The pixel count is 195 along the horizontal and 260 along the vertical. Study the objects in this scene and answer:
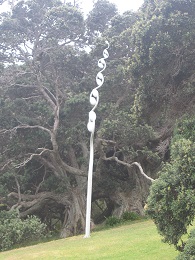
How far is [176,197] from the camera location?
518 cm

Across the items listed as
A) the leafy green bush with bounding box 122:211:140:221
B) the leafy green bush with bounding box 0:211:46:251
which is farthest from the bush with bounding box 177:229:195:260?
the leafy green bush with bounding box 122:211:140:221

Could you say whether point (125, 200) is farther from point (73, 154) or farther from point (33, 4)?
point (33, 4)

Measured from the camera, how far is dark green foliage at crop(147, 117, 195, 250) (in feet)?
16.5

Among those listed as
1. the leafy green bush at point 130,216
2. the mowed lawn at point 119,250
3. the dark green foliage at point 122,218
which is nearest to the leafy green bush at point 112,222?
the dark green foliage at point 122,218

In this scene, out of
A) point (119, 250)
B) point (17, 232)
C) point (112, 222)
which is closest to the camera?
point (119, 250)

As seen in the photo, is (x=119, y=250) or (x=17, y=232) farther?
(x=17, y=232)

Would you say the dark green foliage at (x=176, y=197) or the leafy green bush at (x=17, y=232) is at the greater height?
the dark green foliage at (x=176, y=197)

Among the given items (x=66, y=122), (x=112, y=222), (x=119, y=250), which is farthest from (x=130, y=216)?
(x=119, y=250)

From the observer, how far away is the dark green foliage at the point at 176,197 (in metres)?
5.02

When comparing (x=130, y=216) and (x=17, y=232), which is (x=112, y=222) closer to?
(x=130, y=216)

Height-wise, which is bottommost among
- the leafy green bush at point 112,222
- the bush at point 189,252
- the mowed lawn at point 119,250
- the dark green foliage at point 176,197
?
the leafy green bush at point 112,222

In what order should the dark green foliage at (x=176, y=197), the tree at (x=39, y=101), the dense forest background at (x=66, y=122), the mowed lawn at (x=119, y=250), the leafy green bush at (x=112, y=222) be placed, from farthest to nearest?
the tree at (x=39, y=101)
the dense forest background at (x=66, y=122)
the leafy green bush at (x=112, y=222)
the mowed lawn at (x=119, y=250)
the dark green foliage at (x=176, y=197)

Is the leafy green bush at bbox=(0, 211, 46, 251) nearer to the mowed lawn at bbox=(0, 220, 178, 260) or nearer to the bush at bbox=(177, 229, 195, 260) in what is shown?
the mowed lawn at bbox=(0, 220, 178, 260)

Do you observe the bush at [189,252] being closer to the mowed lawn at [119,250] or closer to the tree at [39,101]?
the mowed lawn at [119,250]
